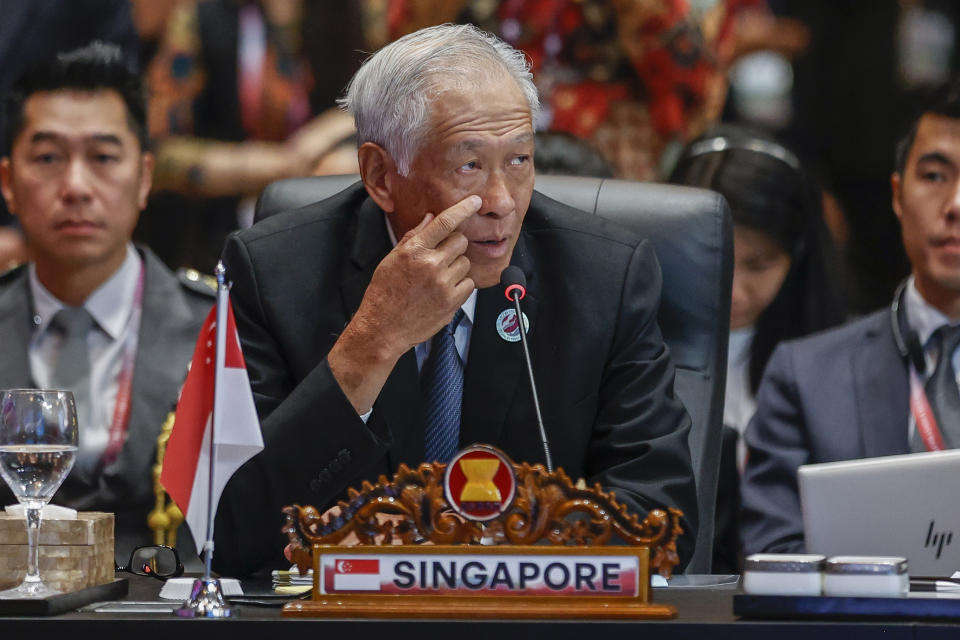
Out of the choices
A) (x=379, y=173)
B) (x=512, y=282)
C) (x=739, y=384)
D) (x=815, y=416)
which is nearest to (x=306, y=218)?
(x=379, y=173)

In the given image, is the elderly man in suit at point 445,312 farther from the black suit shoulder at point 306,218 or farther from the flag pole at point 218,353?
the flag pole at point 218,353

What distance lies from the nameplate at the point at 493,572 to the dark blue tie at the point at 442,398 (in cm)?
66

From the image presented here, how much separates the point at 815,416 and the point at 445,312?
1.01 m

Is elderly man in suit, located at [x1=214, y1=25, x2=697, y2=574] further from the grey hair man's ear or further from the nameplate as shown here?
the nameplate

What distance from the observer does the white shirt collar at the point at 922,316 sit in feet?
9.16

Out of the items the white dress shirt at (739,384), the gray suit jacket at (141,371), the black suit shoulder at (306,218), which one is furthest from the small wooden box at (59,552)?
the white dress shirt at (739,384)

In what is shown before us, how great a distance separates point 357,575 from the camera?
4.69 feet

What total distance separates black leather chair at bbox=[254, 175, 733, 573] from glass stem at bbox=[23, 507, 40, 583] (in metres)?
0.99

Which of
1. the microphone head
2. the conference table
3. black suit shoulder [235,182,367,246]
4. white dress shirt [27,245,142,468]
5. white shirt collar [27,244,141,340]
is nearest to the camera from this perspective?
the conference table

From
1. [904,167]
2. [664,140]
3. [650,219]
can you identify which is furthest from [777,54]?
[650,219]

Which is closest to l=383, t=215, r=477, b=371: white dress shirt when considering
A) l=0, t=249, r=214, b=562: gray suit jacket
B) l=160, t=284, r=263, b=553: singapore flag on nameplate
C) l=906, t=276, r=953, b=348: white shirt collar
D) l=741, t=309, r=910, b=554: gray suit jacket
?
l=160, t=284, r=263, b=553: singapore flag on nameplate

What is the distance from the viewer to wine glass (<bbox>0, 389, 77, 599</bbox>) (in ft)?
5.12

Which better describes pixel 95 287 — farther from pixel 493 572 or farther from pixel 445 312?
pixel 493 572

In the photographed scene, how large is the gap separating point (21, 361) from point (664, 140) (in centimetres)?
169
